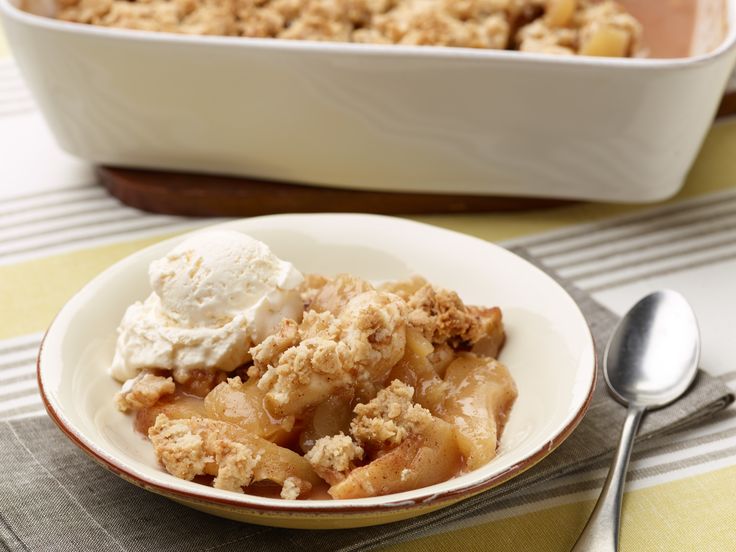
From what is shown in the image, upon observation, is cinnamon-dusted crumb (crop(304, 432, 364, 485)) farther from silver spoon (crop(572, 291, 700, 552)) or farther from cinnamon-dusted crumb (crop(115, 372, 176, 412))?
silver spoon (crop(572, 291, 700, 552))

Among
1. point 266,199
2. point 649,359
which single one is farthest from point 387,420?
point 266,199

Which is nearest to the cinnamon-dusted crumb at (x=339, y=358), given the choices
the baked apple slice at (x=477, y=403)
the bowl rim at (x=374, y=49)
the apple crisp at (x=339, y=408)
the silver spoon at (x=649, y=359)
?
the apple crisp at (x=339, y=408)

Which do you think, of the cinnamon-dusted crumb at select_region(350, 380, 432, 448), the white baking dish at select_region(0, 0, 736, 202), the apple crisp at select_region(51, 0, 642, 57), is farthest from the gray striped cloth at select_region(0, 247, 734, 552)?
the apple crisp at select_region(51, 0, 642, 57)

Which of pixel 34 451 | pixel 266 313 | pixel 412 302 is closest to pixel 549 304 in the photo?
pixel 412 302

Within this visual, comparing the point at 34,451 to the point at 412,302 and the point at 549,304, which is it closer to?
the point at 412,302

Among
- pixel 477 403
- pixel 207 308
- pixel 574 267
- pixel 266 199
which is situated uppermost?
pixel 207 308

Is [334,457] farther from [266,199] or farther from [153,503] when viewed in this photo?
[266,199]
